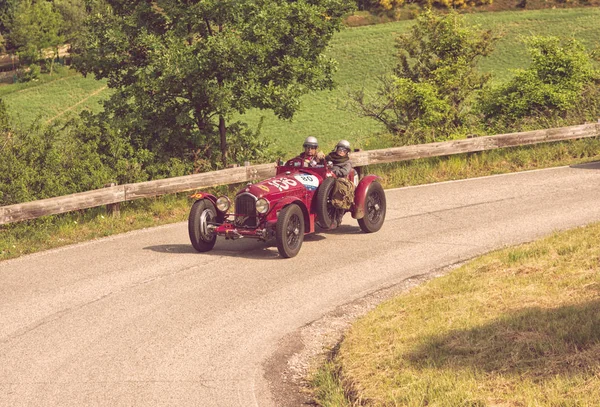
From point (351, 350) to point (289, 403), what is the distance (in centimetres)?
114

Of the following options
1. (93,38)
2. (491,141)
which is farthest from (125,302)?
(491,141)

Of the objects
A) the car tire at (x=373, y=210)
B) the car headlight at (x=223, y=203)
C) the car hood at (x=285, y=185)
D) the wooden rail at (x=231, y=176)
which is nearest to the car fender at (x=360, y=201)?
the car tire at (x=373, y=210)

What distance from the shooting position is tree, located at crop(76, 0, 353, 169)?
60.2 ft

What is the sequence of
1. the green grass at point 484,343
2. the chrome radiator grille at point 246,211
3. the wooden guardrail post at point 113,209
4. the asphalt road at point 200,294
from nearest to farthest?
the green grass at point 484,343
the asphalt road at point 200,294
the chrome radiator grille at point 246,211
the wooden guardrail post at point 113,209

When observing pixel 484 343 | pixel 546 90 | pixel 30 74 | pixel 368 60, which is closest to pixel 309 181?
pixel 484 343

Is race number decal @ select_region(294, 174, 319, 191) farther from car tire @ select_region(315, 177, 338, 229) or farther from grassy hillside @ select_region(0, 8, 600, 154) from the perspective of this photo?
grassy hillside @ select_region(0, 8, 600, 154)

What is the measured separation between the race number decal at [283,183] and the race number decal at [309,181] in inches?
6.7

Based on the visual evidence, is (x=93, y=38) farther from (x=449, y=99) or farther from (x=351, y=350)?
(x=351, y=350)

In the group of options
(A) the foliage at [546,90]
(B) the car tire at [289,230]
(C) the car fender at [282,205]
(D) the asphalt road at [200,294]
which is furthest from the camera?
(A) the foliage at [546,90]

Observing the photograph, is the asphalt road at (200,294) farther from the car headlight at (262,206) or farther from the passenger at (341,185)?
the car headlight at (262,206)

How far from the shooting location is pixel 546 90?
2242cm

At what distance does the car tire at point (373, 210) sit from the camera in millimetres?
13541

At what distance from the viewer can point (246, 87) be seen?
18609mm

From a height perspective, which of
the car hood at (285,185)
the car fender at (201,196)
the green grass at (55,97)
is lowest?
the car fender at (201,196)
